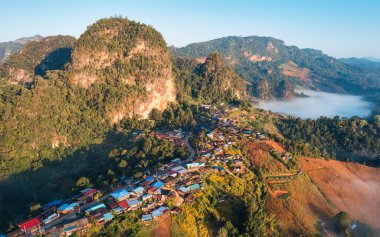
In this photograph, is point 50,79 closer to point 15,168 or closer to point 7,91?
point 7,91

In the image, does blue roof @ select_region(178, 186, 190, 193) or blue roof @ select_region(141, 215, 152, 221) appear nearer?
blue roof @ select_region(141, 215, 152, 221)

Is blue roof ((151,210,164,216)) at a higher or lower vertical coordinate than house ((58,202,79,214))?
higher

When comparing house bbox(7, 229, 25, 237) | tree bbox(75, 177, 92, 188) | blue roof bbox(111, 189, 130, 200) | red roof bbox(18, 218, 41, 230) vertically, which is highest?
blue roof bbox(111, 189, 130, 200)

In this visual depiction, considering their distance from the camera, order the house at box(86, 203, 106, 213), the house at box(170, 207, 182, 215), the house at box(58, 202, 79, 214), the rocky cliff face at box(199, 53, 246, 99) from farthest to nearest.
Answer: the rocky cliff face at box(199, 53, 246, 99), the house at box(58, 202, 79, 214), the house at box(170, 207, 182, 215), the house at box(86, 203, 106, 213)

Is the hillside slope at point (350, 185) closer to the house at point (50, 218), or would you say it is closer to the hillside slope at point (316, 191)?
the hillside slope at point (316, 191)

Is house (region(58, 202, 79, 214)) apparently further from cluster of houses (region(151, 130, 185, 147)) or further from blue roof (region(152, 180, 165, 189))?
cluster of houses (region(151, 130, 185, 147))

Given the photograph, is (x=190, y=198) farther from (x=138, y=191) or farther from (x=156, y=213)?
(x=138, y=191)

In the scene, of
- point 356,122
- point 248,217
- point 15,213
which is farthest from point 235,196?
point 356,122

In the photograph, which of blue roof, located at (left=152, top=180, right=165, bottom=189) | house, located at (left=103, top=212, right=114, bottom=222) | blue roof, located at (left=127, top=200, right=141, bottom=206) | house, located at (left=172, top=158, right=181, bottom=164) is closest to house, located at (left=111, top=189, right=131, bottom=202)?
blue roof, located at (left=127, top=200, right=141, bottom=206)
